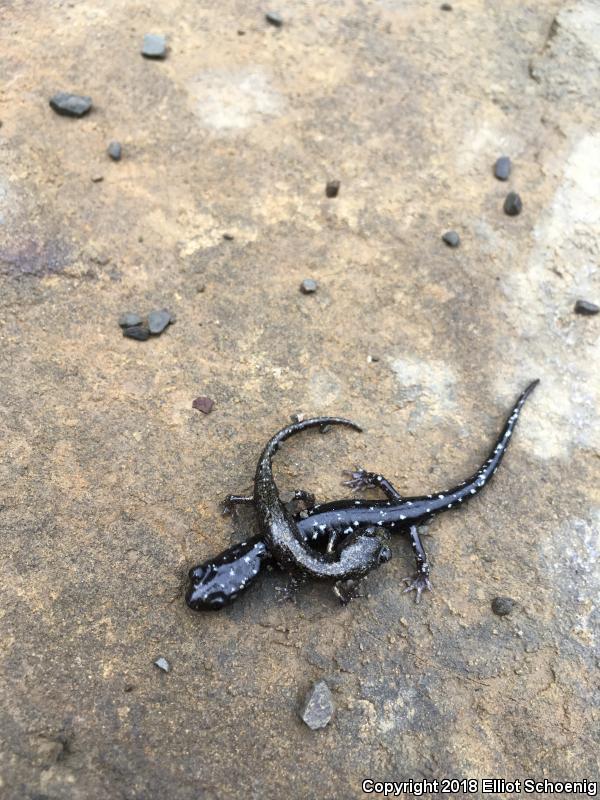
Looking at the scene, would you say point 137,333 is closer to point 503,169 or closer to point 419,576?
point 419,576

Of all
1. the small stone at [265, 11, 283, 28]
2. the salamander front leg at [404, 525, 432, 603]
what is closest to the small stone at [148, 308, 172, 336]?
the salamander front leg at [404, 525, 432, 603]

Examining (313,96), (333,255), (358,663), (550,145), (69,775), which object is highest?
(550,145)

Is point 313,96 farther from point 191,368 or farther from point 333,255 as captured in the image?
point 191,368

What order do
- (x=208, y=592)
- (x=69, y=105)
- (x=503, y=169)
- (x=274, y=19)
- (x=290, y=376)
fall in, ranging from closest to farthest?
1. (x=208, y=592)
2. (x=290, y=376)
3. (x=69, y=105)
4. (x=503, y=169)
5. (x=274, y=19)

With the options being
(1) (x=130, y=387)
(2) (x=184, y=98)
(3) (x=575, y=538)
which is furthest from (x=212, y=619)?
(2) (x=184, y=98)

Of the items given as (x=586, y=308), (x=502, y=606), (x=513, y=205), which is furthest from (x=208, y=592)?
(x=513, y=205)

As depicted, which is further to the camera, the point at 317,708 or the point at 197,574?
the point at 197,574
